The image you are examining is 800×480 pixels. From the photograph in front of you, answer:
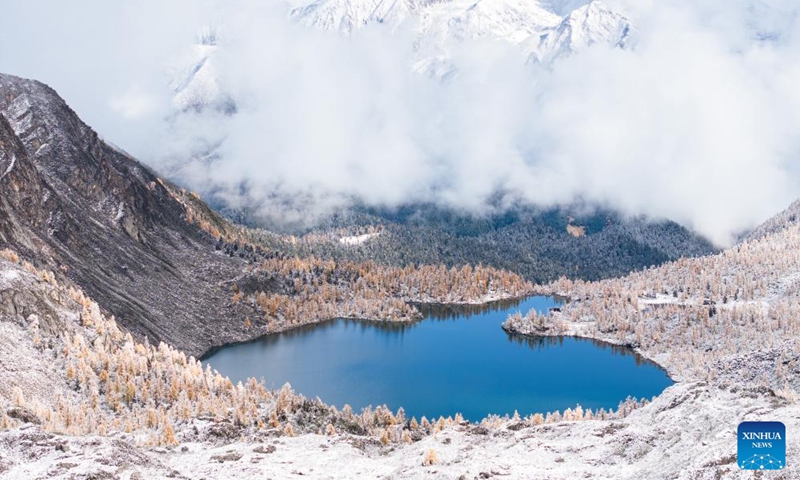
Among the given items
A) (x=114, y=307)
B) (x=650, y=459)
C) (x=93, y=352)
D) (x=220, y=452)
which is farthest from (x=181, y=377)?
(x=650, y=459)

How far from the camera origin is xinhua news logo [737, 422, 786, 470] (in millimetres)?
43562

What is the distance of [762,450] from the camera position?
146 ft

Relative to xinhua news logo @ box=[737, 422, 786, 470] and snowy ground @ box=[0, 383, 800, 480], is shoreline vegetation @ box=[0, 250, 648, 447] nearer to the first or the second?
snowy ground @ box=[0, 383, 800, 480]

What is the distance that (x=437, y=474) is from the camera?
62.2 meters

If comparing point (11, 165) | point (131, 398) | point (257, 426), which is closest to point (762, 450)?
point (257, 426)

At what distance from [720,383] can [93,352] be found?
99156 mm

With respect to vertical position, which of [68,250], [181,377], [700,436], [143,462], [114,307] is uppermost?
[68,250]

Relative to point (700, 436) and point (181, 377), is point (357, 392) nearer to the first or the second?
point (181, 377)

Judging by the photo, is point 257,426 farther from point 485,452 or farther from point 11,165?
point 11,165

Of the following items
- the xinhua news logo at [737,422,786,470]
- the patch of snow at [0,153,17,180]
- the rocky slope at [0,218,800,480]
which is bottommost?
the xinhua news logo at [737,422,786,470]

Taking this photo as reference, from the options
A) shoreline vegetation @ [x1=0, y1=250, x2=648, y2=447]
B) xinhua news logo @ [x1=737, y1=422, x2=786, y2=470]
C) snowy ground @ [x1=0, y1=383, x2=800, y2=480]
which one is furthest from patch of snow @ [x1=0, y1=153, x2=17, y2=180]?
xinhua news logo @ [x1=737, y1=422, x2=786, y2=470]

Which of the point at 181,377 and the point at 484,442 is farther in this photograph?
the point at 181,377

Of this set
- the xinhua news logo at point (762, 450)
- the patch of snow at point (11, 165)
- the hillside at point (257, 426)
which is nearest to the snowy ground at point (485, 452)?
the hillside at point (257, 426)

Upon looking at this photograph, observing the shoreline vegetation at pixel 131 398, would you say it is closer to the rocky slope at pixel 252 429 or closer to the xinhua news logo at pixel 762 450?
the rocky slope at pixel 252 429
